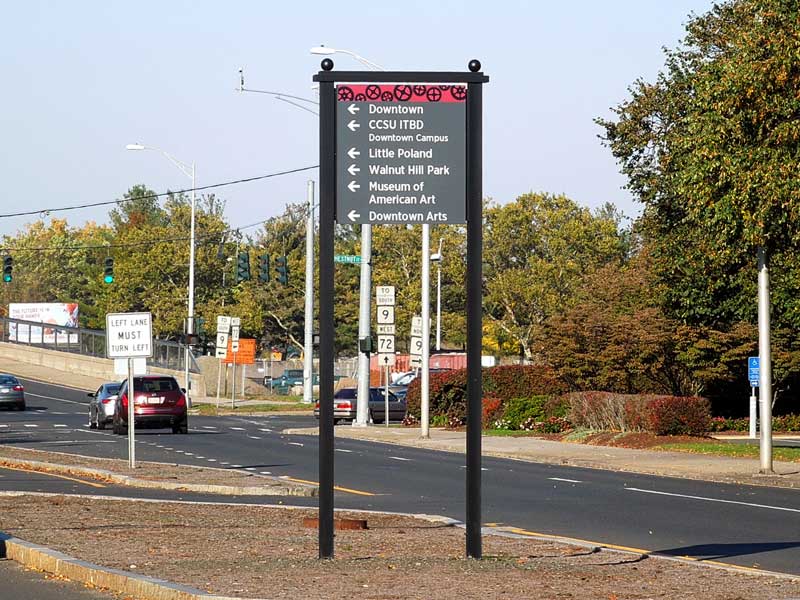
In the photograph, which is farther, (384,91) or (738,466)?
(738,466)

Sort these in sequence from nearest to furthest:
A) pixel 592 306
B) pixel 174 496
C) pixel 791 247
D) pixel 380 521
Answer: pixel 380 521 → pixel 174 496 → pixel 791 247 → pixel 592 306

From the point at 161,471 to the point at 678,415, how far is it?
644 inches

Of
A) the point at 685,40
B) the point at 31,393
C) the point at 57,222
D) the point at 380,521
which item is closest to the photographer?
the point at 380,521

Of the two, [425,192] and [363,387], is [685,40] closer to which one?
[363,387]

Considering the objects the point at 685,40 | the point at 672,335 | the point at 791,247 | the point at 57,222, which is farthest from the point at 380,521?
the point at 57,222

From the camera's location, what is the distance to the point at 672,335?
4578cm

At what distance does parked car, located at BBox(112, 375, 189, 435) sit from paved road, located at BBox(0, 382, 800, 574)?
1729 mm

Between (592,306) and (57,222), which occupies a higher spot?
(57,222)

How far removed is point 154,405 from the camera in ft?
138

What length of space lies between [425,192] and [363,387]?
3574 cm

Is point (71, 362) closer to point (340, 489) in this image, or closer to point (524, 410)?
point (524, 410)

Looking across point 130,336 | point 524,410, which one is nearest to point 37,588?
point 130,336

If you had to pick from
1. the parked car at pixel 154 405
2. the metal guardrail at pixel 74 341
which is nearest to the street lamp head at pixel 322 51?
the parked car at pixel 154 405

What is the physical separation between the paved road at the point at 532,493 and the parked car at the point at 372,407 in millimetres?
12608
